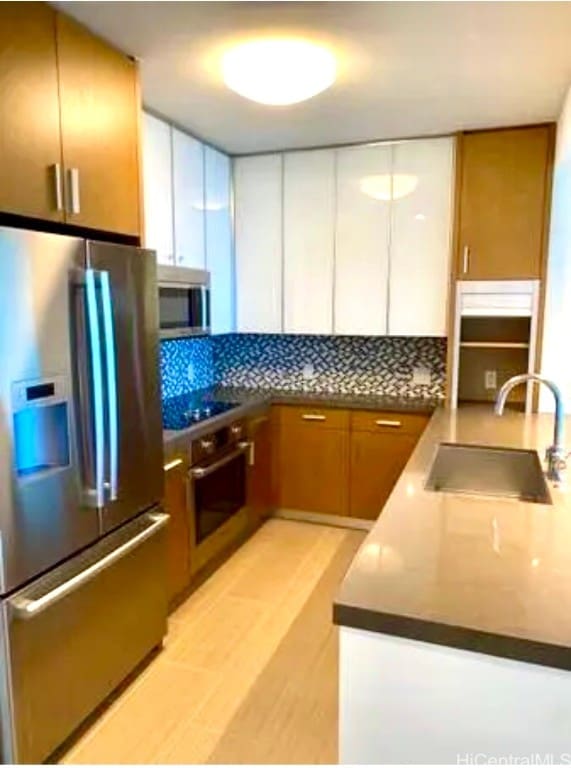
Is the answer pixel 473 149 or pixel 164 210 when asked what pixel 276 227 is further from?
pixel 473 149

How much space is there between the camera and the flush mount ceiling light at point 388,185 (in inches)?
132

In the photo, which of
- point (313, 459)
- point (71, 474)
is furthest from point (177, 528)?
point (313, 459)

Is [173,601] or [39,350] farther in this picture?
[173,601]

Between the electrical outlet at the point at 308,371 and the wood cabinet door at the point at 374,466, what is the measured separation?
0.68 meters

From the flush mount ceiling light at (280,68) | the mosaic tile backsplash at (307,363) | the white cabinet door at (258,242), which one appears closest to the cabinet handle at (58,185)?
the flush mount ceiling light at (280,68)

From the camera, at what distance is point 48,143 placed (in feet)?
5.73

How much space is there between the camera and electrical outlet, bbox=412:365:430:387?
3.75m

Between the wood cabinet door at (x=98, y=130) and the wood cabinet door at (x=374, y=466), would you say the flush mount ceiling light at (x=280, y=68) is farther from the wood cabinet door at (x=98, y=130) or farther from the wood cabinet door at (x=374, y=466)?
the wood cabinet door at (x=374, y=466)

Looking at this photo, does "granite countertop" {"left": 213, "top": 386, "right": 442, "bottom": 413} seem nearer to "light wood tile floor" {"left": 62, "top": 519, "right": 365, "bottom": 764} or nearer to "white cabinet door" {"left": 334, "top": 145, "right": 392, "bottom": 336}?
"white cabinet door" {"left": 334, "top": 145, "right": 392, "bottom": 336}

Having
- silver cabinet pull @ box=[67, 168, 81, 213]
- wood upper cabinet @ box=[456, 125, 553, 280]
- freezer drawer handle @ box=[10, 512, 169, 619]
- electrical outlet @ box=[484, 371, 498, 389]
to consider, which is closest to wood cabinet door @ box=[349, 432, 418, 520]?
electrical outlet @ box=[484, 371, 498, 389]

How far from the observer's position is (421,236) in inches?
132

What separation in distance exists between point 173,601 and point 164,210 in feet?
6.54

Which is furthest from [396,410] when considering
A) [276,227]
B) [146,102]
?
[146,102]

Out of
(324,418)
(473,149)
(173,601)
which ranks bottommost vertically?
(173,601)
